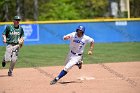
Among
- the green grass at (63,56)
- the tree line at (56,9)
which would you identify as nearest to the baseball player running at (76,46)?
the green grass at (63,56)

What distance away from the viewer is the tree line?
47219 millimetres

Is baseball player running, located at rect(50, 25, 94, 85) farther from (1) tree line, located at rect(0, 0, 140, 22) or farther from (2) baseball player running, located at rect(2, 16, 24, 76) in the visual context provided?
(1) tree line, located at rect(0, 0, 140, 22)

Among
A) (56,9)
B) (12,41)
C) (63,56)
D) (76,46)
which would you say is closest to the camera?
(76,46)

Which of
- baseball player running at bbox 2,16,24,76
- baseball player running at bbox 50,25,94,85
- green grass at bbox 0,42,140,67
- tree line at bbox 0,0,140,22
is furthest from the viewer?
tree line at bbox 0,0,140,22

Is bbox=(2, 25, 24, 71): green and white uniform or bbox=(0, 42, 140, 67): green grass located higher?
bbox=(2, 25, 24, 71): green and white uniform

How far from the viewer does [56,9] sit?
49250 mm

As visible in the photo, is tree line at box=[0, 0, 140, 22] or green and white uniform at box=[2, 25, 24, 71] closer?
green and white uniform at box=[2, 25, 24, 71]

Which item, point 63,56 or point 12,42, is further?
point 63,56

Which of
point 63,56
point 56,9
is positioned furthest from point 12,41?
point 56,9

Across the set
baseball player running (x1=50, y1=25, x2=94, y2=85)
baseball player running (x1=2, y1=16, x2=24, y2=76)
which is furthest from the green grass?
baseball player running (x1=50, y1=25, x2=94, y2=85)

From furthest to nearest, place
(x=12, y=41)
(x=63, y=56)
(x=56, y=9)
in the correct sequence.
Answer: (x=56, y=9), (x=63, y=56), (x=12, y=41)

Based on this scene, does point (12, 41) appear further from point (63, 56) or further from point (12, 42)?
point (63, 56)

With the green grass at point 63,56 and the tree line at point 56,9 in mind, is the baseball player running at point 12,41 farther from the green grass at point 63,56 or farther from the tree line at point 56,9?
the tree line at point 56,9

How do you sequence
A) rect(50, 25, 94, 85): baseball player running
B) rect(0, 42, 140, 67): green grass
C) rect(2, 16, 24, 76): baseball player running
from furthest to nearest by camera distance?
rect(0, 42, 140, 67): green grass, rect(2, 16, 24, 76): baseball player running, rect(50, 25, 94, 85): baseball player running
